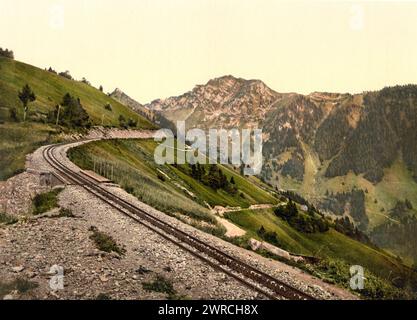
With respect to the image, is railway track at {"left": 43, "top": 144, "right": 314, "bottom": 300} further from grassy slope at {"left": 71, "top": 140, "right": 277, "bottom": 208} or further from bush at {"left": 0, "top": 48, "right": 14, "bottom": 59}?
bush at {"left": 0, "top": 48, "right": 14, "bottom": 59}

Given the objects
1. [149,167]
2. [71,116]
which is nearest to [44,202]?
[149,167]

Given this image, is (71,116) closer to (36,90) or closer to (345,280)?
(36,90)

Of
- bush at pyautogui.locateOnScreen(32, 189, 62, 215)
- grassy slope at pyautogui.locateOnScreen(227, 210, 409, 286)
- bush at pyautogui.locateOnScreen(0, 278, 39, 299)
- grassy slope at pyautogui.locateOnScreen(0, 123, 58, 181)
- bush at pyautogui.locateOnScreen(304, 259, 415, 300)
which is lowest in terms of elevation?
grassy slope at pyautogui.locateOnScreen(227, 210, 409, 286)

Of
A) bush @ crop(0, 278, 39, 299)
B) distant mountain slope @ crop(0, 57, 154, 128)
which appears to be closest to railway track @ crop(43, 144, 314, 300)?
bush @ crop(0, 278, 39, 299)

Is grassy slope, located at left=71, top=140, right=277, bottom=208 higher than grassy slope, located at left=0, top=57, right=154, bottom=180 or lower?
lower

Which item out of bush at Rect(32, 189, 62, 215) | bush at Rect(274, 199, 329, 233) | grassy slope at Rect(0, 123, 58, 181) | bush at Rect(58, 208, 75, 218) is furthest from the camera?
bush at Rect(274, 199, 329, 233)

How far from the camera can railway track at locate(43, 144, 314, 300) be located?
1889 centimetres

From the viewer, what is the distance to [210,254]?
2312cm

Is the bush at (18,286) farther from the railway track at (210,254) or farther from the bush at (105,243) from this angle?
the railway track at (210,254)

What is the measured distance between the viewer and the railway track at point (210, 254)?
A: 1889 centimetres

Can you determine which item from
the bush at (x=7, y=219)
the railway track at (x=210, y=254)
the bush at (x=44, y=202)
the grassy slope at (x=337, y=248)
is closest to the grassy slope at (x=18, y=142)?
the bush at (x=44, y=202)
